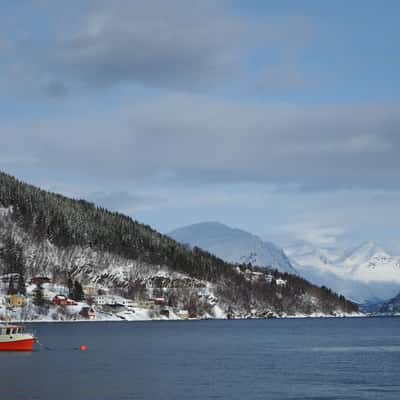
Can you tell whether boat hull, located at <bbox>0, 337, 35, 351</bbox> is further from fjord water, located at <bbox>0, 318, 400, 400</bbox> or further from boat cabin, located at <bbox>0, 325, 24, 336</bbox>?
fjord water, located at <bbox>0, 318, 400, 400</bbox>

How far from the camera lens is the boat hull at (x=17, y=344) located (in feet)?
563

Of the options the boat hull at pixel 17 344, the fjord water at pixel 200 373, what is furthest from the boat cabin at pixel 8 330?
the fjord water at pixel 200 373

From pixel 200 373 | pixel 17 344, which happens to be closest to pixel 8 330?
pixel 17 344

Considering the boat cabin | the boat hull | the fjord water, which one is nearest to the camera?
the fjord water

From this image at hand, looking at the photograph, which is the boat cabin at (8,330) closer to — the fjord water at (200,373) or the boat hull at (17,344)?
the boat hull at (17,344)

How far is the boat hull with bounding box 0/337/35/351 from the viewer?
17175 centimetres

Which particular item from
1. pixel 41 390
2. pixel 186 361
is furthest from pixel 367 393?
pixel 186 361

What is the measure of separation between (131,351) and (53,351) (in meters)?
16.7

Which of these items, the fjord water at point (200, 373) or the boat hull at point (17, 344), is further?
the boat hull at point (17, 344)

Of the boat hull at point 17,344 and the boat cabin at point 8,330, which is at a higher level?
the boat cabin at point 8,330

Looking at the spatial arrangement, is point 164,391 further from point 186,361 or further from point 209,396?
point 186,361

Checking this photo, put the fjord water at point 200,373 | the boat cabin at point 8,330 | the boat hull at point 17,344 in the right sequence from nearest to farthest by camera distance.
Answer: the fjord water at point 200,373, the boat hull at point 17,344, the boat cabin at point 8,330

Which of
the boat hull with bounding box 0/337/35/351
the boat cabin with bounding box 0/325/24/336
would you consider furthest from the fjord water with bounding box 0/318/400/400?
the boat cabin with bounding box 0/325/24/336

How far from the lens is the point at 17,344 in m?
173
